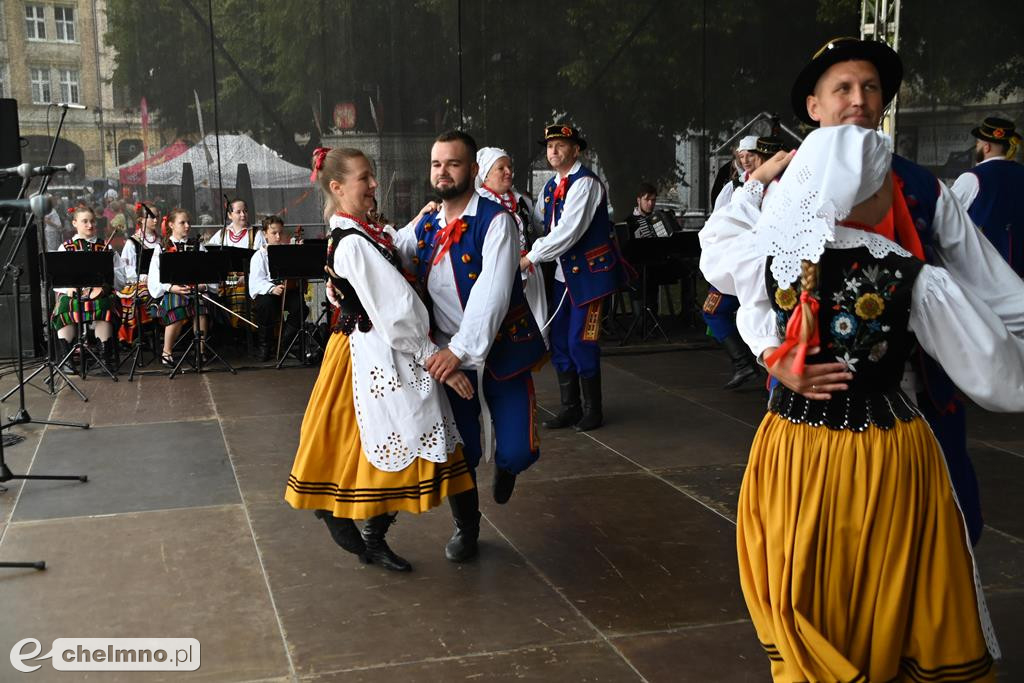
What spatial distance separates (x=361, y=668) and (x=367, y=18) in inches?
389

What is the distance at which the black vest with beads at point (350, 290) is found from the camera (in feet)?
12.6

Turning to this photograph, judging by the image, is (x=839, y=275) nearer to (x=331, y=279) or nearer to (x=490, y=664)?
(x=490, y=664)

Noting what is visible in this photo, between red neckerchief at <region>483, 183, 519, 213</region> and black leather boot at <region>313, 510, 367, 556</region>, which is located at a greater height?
red neckerchief at <region>483, 183, 519, 213</region>

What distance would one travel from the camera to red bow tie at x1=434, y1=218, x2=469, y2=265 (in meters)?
4.01

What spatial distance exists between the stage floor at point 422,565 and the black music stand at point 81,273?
217 centimetres

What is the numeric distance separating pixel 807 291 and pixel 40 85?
10556 millimetres

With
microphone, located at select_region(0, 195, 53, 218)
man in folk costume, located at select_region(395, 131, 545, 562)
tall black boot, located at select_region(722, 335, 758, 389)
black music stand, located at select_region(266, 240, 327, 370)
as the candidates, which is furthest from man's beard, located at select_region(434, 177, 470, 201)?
black music stand, located at select_region(266, 240, 327, 370)

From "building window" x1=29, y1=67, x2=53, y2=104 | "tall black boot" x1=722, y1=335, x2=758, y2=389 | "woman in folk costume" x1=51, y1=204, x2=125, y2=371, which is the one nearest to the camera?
"tall black boot" x1=722, y1=335, x2=758, y2=389

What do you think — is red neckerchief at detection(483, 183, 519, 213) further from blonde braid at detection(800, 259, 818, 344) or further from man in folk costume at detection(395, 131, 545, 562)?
blonde braid at detection(800, 259, 818, 344)

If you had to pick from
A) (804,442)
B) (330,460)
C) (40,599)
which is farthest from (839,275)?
(40,599)

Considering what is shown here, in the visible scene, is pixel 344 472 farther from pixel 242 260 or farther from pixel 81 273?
pixel 242 260

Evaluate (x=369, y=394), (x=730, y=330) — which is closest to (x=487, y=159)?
(x=730, y=330)

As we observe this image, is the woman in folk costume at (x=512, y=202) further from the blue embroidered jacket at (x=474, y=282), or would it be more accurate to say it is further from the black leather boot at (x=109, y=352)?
the black leather boot at (x=109, y=352)

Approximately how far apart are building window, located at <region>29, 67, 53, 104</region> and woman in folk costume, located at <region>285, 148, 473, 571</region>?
8.16 m
